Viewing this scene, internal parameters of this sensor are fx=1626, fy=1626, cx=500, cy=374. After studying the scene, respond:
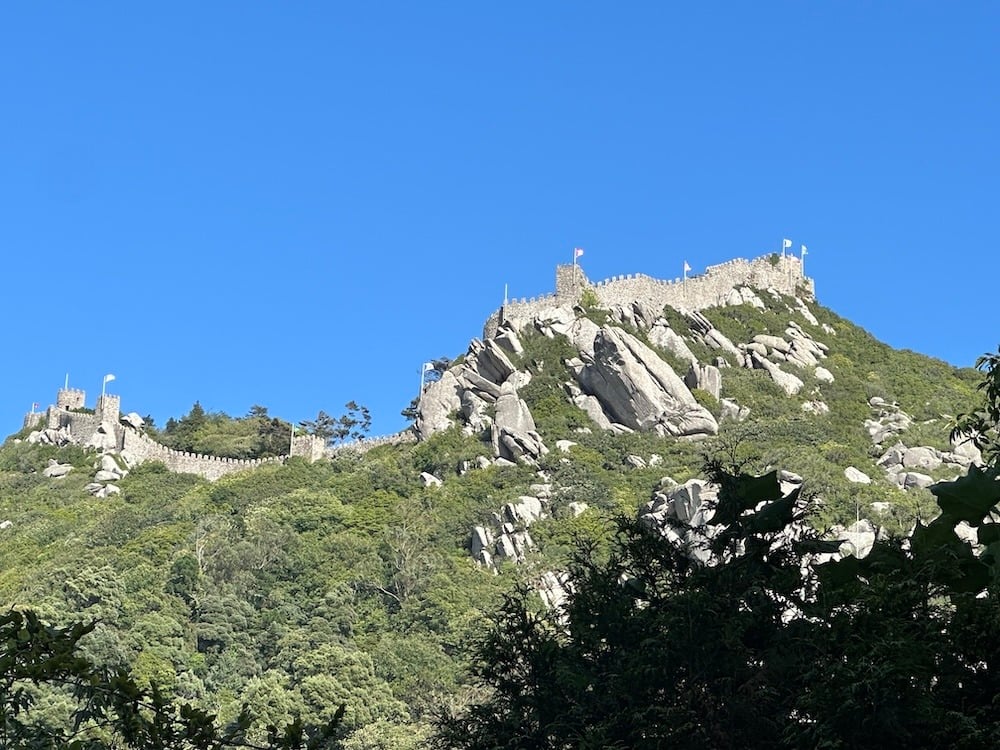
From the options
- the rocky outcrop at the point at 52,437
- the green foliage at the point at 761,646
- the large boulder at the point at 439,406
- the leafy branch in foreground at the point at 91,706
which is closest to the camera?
the leafy branch in foreground at the point at 91,706

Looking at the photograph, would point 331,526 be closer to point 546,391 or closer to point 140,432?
point 546,391

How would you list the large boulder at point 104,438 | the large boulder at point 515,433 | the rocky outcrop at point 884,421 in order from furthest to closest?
1. the large boulder at point 104,438
2. the rocky outcrop at point 884,421
3. the large boulder at point 515,433

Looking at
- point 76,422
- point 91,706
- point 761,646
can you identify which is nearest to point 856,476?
point 76,422

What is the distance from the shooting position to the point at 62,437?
69.0 m

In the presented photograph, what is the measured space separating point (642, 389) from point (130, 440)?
2252cm

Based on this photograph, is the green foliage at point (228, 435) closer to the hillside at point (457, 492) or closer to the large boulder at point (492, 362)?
the hillside at point (457, 492)

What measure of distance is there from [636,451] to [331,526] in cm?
1074

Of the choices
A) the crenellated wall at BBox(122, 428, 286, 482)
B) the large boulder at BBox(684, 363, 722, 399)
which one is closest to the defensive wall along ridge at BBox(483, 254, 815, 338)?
the large boulder at BBox(684, 363, 722, 399)

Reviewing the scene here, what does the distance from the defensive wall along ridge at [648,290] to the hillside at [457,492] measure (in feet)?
0.40

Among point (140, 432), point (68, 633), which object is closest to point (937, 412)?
point (140, 432)

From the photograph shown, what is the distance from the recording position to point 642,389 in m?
57.0

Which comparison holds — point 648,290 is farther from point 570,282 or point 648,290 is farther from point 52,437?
point 52,437

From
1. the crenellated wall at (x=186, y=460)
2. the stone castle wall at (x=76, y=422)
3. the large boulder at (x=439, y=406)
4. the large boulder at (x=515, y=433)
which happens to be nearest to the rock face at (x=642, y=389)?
the large boulder at (x=515, y=433)

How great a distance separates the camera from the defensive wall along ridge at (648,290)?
62.9 m
